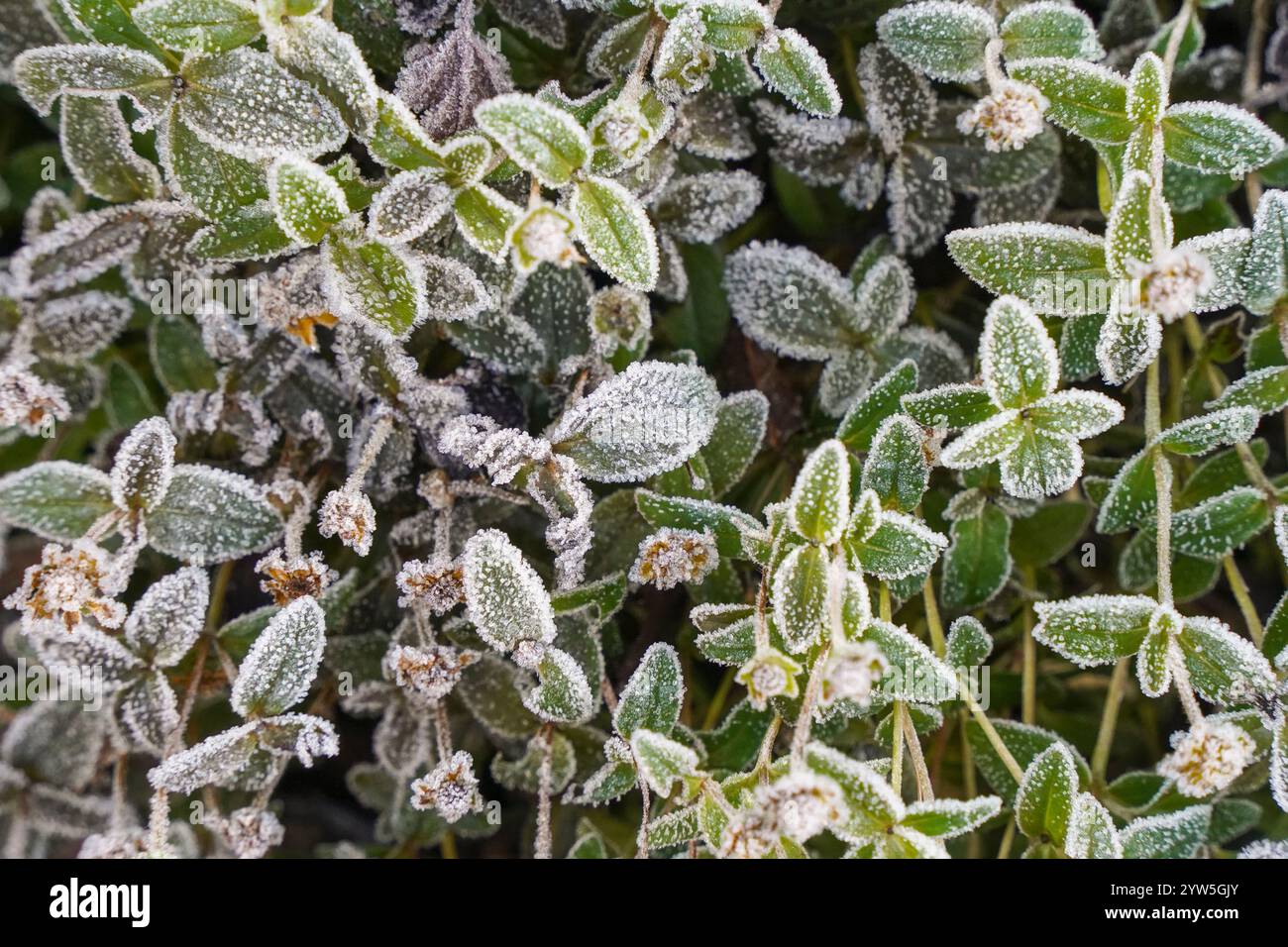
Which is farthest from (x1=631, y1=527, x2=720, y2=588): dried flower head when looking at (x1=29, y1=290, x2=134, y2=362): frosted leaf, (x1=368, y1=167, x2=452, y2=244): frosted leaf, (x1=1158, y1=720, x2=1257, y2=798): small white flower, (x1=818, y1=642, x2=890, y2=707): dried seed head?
(x1=29, y1=290, x2=134, y2=362): frosted leaf

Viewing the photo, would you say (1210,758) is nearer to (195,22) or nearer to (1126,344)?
(1126,344)

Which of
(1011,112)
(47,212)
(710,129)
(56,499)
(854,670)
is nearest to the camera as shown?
(854,670)

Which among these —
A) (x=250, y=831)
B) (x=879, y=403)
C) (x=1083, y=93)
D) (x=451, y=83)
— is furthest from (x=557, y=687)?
(x=1083, y=93)

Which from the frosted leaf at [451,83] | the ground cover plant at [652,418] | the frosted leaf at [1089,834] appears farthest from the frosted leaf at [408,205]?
the frosted leaf at [1089,834]

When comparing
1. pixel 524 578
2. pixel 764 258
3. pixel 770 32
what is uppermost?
pixel 770 32
